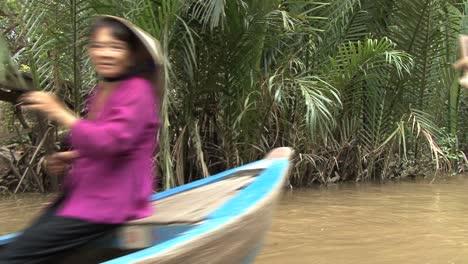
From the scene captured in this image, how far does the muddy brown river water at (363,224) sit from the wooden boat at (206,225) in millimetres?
974

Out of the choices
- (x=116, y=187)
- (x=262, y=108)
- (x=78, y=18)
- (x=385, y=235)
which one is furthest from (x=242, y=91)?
(x=116, y=187)

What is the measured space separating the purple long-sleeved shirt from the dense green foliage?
2.51m

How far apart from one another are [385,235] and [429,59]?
146 inches

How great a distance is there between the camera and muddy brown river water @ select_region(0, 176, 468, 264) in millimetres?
3535

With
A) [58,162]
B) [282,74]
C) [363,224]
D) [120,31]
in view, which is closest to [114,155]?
[120,31]

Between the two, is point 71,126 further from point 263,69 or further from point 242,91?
point 263,69

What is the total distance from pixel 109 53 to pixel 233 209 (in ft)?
2.36

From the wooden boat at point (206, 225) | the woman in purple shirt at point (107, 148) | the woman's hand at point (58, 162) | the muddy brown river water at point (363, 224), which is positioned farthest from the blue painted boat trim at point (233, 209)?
the muddy brown river water at point (363, 224)

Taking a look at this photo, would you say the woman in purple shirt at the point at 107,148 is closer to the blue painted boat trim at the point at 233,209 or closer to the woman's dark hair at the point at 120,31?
the woman's dark hair at the point at 120,31

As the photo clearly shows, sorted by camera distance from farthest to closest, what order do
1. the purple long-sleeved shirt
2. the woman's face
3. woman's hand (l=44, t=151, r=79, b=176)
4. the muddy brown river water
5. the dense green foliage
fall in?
1. the dense green foliage
2. the muddy brown river water
3. woman's hand (l=44, t=151, r=79, b=176)
4. the woman's face
5. the purple long-sleeved shirt

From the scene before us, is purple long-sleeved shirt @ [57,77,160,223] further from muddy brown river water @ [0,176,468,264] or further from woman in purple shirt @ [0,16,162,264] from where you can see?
muddy brown river water @ [0,176,468,264]

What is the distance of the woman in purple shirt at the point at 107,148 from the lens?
1.58 m

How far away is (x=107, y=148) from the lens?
1.56 meters

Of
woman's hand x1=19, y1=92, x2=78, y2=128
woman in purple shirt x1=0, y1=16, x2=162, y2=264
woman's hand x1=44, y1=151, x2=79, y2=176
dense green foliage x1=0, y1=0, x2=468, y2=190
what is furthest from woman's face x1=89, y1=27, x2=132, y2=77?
dense green foliage x1=0, y1=0, x2=468, y2=190
